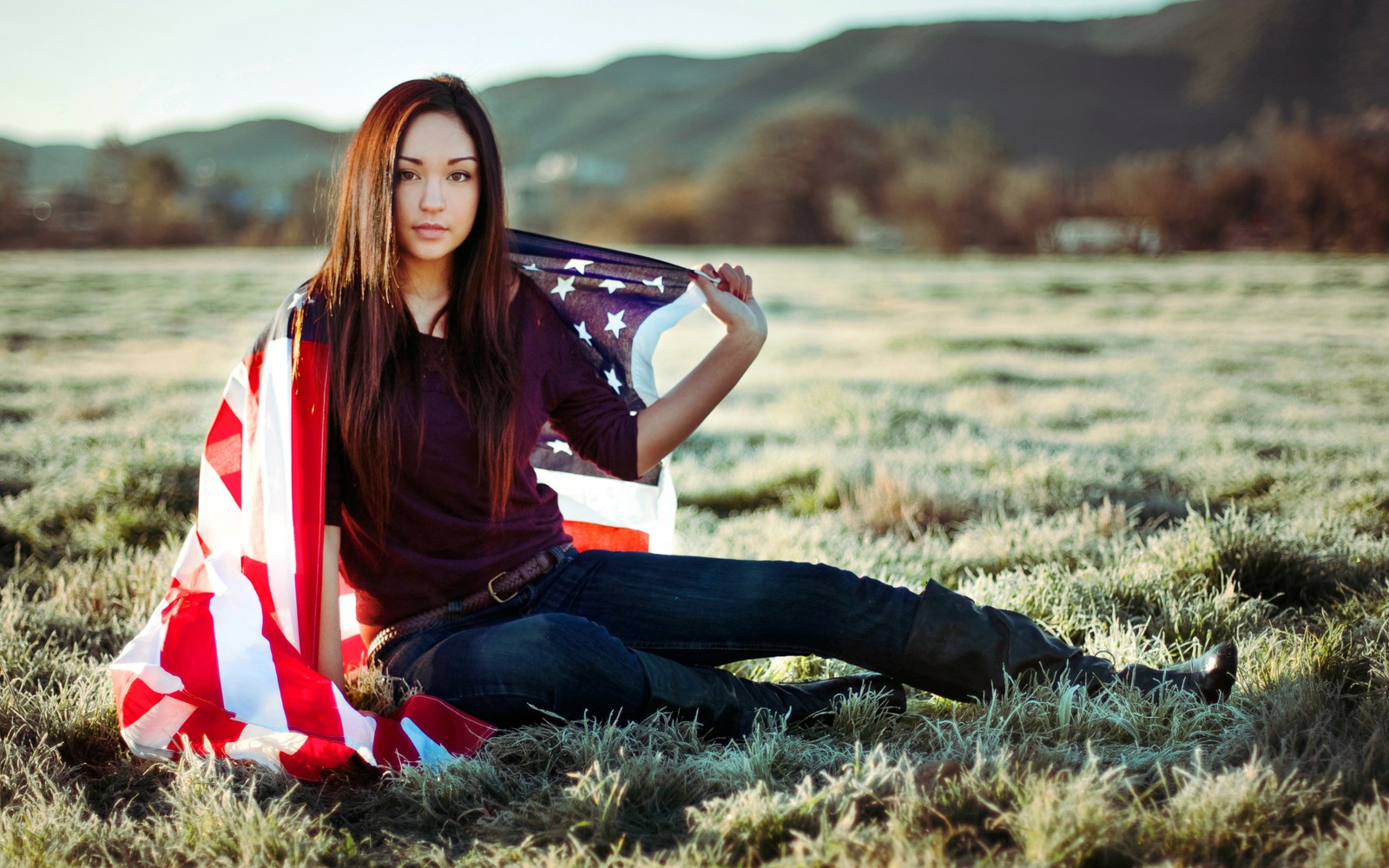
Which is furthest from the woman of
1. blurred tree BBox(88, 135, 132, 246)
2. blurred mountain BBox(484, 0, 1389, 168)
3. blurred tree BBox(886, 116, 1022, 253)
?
blurred tree BBox(886, 116, 1022, 253)

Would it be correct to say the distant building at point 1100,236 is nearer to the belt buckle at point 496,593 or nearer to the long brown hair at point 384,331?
the long brown hair at point 384,331

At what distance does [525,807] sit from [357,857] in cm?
37

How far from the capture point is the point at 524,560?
114 inches

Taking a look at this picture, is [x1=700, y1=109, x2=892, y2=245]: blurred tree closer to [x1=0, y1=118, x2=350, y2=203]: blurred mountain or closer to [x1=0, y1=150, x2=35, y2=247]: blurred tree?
[x1=0, y1=118, x2=350, y2=203]: blurred mountain

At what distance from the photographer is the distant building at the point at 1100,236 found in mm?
36812

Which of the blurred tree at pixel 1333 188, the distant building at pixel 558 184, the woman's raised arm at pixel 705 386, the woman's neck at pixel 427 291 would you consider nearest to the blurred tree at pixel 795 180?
the distant building at pixel 558 184

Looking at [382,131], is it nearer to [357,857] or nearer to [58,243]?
[357,857]

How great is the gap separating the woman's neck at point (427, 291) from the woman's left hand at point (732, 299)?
81 centimetres

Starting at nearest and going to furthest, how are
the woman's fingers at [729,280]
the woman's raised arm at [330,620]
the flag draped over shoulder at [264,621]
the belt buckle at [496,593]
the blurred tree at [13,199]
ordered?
the flag draped over shoulder at [264,621], the woman's raised arm at [330,620], the belt buckle at [496,593], the woman's fingers at [729,280], the blurred tree at [13,199]

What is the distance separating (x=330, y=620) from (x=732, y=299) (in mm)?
1547

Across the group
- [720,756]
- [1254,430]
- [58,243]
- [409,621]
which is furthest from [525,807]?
[58,243]

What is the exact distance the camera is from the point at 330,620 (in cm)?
270

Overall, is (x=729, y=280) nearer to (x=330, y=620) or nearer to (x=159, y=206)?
(x=330, y=620)

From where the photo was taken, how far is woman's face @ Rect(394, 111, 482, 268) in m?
2.77
